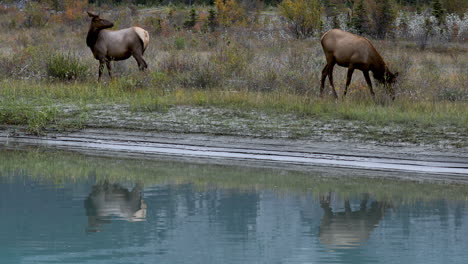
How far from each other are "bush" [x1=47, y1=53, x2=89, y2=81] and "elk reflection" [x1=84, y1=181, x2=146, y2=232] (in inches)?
349

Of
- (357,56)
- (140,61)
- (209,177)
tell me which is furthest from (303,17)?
(209,177)

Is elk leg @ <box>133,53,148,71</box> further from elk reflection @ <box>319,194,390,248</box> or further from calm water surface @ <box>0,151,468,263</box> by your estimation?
elk reflection @ <box>319,194,390,248</box>

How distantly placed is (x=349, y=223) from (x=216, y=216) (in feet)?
4.53

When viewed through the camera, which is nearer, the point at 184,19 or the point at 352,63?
the point at 352,63

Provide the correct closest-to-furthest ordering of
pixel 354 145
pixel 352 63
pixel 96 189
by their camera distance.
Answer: pixel 96 189
pixel 354 145
pixel 352 63

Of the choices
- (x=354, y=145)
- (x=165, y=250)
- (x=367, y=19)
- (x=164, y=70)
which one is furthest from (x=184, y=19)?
(x=165, y=250)

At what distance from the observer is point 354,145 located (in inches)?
516

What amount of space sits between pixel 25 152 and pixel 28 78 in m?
6.58

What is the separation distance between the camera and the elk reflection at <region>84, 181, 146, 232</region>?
30.2 ft

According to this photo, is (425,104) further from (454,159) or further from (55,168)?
(55,168)

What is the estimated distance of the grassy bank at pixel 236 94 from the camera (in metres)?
14.3

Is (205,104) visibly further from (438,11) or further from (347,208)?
(438,11)

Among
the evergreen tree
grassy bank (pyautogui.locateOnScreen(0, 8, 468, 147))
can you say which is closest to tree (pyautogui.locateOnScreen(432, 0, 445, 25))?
the evergreen tree

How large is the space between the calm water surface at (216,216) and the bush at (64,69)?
292 inches
